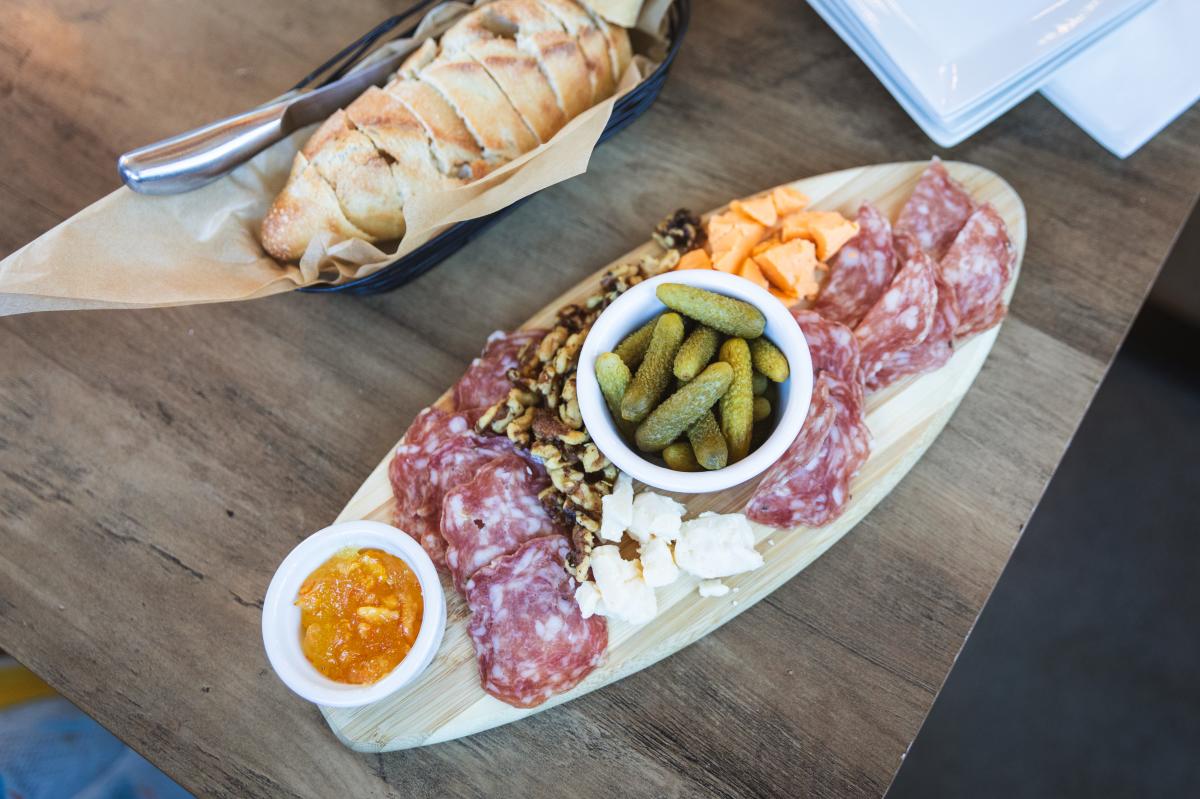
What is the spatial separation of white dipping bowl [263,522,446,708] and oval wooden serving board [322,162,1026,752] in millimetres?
109

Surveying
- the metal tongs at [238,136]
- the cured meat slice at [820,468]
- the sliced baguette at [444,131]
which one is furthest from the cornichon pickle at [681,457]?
the metal tongs at [238,136]

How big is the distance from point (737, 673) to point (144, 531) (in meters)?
1.00

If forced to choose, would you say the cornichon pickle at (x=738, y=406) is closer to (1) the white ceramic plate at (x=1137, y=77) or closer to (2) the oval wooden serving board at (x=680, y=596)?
(2) the oval wooden serving board at (x=680, y=596)

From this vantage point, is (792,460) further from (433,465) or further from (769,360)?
(433,465)

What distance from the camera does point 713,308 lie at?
1.06 meters

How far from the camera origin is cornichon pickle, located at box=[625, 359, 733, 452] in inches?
39.8

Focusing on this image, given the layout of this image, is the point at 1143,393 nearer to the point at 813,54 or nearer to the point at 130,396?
the point at 813,54

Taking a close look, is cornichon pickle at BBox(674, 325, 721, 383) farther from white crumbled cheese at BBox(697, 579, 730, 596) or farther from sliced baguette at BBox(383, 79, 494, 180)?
sliced baguette at BBox(383, 79, 494, 180)

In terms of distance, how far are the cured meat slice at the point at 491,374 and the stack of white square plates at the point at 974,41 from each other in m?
0.72

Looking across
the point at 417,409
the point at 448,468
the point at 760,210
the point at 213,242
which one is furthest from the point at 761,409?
the point at 213,242

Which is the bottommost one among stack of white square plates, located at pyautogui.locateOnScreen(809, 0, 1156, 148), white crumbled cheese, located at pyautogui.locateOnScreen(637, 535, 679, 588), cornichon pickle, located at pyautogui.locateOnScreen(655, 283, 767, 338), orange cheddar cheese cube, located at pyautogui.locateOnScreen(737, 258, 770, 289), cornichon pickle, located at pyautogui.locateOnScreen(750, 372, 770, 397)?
white crumbled cheese, located at pyautogui.locateOnScreen(637, 535, 679, 588)

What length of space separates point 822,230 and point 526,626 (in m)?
0.75

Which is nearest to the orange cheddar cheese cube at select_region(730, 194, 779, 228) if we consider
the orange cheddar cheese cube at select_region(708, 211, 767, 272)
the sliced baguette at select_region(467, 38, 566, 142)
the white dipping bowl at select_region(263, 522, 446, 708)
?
the orange cheddar cheese cube at select_region(708, 211, 767, 272)

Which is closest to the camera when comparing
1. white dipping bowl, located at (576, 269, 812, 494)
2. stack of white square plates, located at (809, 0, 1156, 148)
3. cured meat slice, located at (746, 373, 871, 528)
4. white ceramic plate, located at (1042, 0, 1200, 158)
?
white dipping bowl, located at (576, 269, 812, 494)
